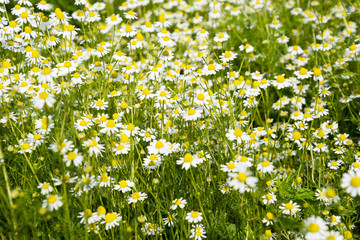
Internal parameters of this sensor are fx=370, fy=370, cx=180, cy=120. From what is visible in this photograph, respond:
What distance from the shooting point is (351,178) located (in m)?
1.89

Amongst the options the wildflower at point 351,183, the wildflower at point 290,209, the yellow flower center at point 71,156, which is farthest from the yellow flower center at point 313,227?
the yellow flower center at point 71,156

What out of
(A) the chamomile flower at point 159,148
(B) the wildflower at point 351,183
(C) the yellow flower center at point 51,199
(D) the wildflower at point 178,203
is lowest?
(D) the wildflower at point 178,203

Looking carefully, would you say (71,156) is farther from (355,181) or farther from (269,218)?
(355,181)

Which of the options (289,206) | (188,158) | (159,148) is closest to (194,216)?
(188,158)

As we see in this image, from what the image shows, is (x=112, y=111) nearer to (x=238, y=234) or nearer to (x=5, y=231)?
(x=5, y=231)

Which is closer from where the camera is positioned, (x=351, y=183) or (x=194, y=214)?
(x=351, y=183)

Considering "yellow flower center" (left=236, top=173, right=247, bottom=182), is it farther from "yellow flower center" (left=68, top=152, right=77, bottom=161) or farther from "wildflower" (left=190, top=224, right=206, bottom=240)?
"yellow flower center" (left=68, top=152, right=77, bottom=161)

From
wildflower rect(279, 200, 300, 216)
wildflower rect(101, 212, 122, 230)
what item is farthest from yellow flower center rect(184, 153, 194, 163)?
wildflower rect(279, 200, 300, 216)

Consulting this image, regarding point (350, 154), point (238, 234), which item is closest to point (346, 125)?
point (350, 154)

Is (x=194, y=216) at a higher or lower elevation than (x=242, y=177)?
lower

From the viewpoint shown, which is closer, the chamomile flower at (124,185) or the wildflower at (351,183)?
the wildflower at (351,183)

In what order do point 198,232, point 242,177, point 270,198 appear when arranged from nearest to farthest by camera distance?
point 242,177 → point 198,232 → point 270,198

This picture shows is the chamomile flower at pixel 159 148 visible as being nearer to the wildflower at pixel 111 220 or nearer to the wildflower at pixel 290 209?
the wildflower at pixel 111 220

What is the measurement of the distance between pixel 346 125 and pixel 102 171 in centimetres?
244
